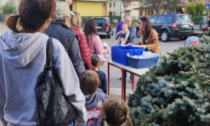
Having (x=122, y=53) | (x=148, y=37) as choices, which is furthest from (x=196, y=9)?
(x=122, y=53)

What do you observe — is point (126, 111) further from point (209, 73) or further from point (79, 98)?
point (209, 73)

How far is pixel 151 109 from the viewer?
2021 millimetres

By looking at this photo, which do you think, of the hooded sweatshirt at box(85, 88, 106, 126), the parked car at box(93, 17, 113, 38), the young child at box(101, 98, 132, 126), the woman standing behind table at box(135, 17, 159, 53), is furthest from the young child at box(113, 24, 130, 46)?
the parked car at box(93, 17, 113, 38)

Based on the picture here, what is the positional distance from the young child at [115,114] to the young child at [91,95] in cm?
64

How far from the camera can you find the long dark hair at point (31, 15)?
148 centimetres

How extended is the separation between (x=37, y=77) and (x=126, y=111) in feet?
2.98

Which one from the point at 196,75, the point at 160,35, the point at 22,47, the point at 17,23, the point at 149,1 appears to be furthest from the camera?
the point at 149,1

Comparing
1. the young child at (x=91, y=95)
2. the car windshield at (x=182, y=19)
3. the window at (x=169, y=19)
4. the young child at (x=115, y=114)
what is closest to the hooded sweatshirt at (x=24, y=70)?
the young child at (x=115, y=114)

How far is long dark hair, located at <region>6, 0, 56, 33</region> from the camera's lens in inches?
58.4

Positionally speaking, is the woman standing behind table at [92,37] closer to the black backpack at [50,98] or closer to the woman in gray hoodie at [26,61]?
the woman in gray hoodie at [26,61]

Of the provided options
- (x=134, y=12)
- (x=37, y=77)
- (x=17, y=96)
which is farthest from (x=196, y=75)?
(x=134, y=12)

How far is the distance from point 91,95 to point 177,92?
1084 millimetres

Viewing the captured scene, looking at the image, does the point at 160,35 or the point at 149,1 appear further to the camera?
the point at 149,1

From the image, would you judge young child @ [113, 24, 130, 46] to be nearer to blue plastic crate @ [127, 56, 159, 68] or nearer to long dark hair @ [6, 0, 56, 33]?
blue plastic crate @ [127, 56, 159, 68]
